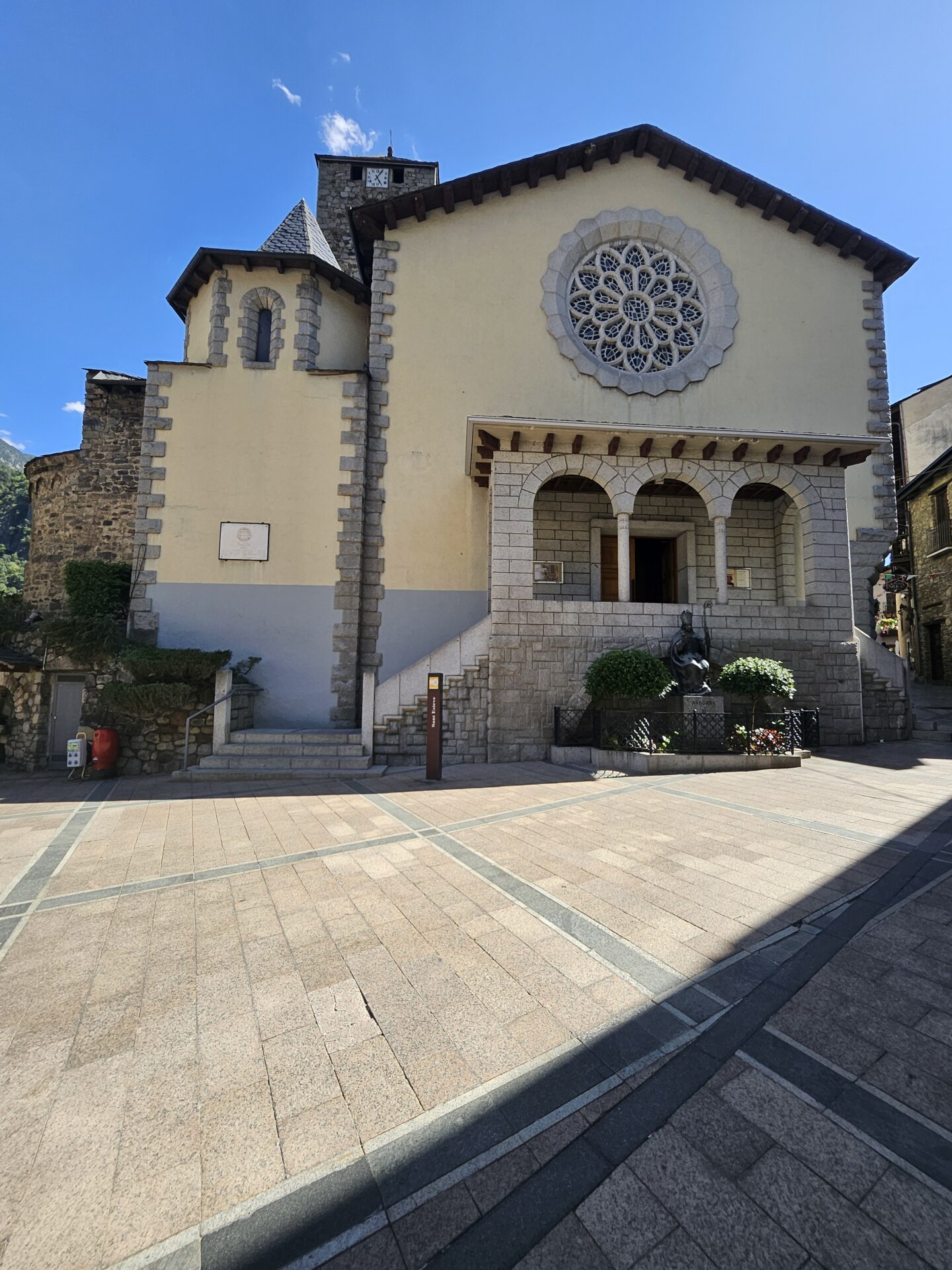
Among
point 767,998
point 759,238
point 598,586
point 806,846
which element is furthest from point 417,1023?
point 759,238

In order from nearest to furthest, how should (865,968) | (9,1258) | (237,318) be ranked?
1. (9,1258)
2. (865,968)
3. (237,318)

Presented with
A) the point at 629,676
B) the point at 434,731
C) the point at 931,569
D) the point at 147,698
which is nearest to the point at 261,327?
the point at 147,698

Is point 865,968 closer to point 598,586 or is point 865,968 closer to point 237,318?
point 598,586

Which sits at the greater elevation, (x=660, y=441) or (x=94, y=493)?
(x=94, y=493)

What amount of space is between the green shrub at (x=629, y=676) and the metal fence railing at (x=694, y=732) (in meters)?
0.35

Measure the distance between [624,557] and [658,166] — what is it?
11099 mm

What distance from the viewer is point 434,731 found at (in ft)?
27.6

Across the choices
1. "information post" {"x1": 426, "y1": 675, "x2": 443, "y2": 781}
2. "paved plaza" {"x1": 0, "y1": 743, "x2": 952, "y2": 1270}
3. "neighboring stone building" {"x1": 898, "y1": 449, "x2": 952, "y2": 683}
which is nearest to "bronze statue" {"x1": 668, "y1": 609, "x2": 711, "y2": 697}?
"information post" {"x1": 426, "y1": 675, "x2": 443, "y2": 781}

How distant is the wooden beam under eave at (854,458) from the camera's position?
442 inches

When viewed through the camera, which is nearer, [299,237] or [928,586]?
[299,237]

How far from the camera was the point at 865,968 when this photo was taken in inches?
106

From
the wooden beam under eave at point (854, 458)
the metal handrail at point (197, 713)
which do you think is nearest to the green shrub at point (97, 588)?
the metal handrail at point (197, 713)

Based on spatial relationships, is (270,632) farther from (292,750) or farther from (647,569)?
(647,569)

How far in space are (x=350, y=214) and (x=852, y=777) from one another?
51.7ft
